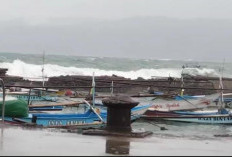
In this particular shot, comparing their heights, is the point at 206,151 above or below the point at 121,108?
below

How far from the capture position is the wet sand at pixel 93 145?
7.57 metres

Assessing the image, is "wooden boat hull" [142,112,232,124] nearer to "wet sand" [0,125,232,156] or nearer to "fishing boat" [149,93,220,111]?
"fishing boat" [149,93,220,111]

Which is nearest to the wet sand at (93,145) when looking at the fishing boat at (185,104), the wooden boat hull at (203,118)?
the wooden boat hull at (203,118)

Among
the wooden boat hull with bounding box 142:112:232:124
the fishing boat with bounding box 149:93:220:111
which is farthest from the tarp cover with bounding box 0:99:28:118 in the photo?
the fishing boat with bounding box 149:93:220:111

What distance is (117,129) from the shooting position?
10.1 m

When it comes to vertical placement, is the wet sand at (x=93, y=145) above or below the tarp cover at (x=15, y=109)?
below

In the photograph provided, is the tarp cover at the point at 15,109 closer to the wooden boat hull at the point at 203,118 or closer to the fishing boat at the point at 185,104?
the wooden boat hull at the point at 203,118

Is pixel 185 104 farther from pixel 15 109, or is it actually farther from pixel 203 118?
pixel 15 109

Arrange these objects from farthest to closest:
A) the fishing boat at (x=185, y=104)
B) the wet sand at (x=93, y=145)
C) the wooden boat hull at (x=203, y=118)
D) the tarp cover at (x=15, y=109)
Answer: the fishing boat at (x=185, y=104) → the wooden boat hull at (x=203, y=118) → the tarp cover at (x=15, y=109) → the wet sand at (x=93, y=145)

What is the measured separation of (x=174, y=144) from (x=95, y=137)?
1514 mm

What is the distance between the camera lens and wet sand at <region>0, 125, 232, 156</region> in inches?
298

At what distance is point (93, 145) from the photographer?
8.32m

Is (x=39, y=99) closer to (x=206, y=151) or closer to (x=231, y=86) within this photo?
(x=231, y=86)

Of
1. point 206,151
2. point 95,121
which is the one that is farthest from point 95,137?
point 95,121
